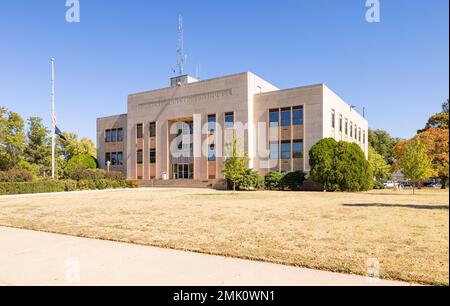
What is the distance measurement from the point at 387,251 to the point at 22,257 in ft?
24.2

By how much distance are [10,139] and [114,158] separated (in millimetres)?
15177

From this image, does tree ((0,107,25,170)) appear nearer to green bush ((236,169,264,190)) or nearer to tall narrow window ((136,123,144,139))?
tall narrow window ((136,123,144,139))

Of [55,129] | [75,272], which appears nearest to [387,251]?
[75,272]

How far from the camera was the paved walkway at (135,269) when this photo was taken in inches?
187

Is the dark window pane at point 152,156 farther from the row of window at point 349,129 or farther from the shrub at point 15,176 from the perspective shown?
the row of window at point 349,129

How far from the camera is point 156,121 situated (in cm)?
4547

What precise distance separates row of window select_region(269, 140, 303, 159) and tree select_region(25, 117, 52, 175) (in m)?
39.6

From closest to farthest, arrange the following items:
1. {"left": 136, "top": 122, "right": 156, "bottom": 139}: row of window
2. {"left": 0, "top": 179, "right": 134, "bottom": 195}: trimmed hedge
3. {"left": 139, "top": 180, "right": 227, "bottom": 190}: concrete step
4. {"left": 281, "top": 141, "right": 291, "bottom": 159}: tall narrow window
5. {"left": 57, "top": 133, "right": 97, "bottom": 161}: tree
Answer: {"left": 0, "top": 179, "right": 134, "bottom": 195}: trimmed hedge, {"left": 281, "top": 141, "right": 291, "bottom": 159}: tall narrow window, {"left": 139, "top": 180, "right": 227, "bottom": 190}: concrete step, {"left": 136, "top": 122, "right": 156, "bottom": 139}: row of window, {"left": 57, "top": 133, "right": 97, "bottom": 161}: tree

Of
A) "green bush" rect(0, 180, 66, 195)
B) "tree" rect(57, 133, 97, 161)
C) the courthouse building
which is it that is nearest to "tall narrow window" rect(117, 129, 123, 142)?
the courthouse building

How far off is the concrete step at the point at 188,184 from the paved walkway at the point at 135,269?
102 ft

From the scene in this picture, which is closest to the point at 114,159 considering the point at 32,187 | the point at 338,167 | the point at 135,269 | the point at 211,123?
the point at 211,123

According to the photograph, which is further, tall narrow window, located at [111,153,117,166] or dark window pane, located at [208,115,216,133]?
tall narrow window, located at [111,153,117,166]

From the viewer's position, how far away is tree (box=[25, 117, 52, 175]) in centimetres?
5400
